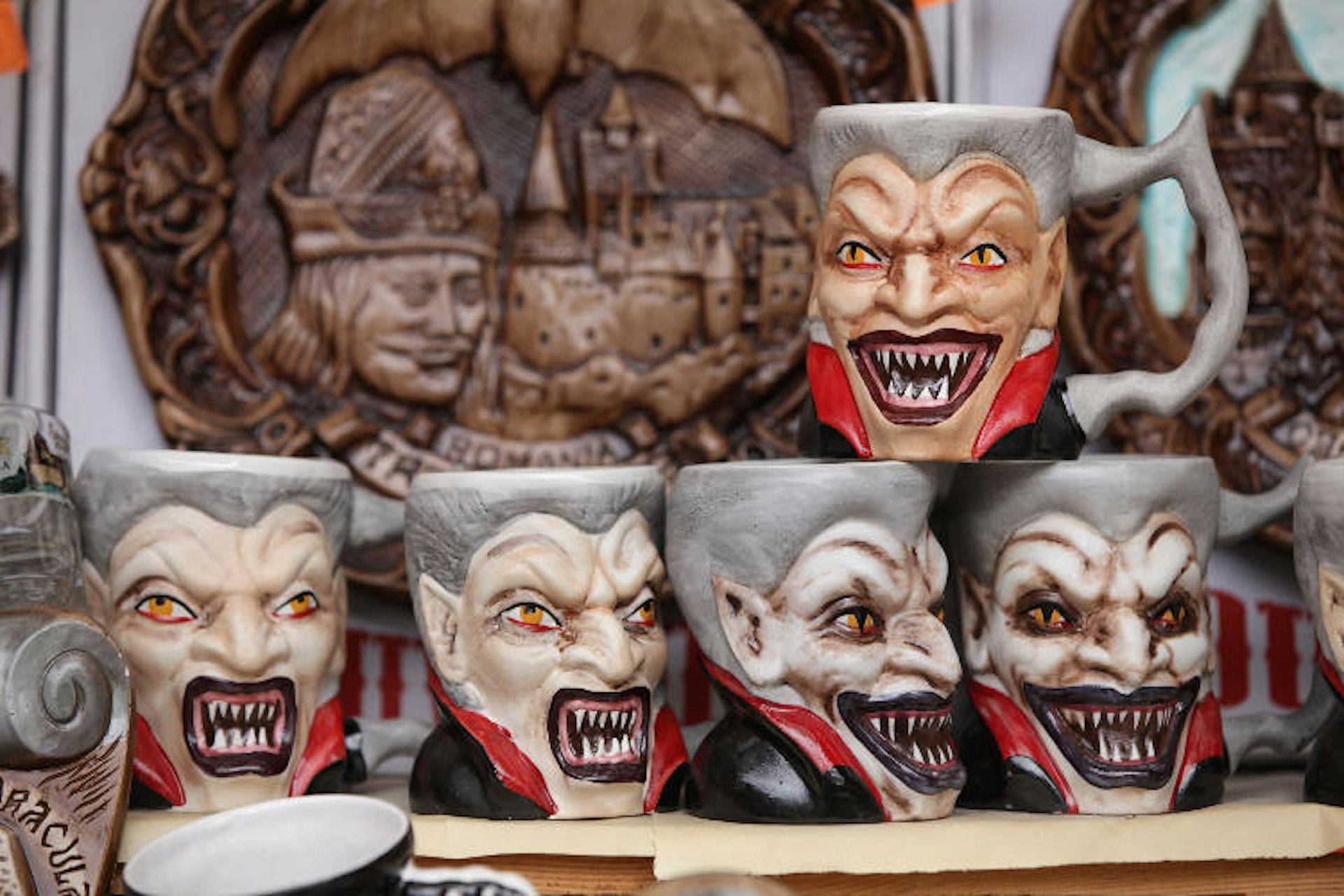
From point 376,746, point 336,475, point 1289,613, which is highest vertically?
point 336,475

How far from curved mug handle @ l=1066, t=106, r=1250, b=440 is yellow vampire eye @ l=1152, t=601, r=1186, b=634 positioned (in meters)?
0.14

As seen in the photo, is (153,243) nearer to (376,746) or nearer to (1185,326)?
(376,746)

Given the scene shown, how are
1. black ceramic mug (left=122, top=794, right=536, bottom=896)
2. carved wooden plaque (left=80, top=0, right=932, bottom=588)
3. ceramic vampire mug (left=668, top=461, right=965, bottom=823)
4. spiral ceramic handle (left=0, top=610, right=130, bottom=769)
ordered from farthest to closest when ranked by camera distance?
carved wooden plaque (left=80, top=0, right=932, bottom=588)
ceramic vampire mug (left=668, top=461, right=965, bottom=823)
spiral ceramic handle (left=0, top=610, right=130, bottom=769)
black ceramic mug (left=122, top=794, right=536, bottom=896)

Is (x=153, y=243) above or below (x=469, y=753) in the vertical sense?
above

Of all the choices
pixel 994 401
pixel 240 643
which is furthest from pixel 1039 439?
pixel 240 643

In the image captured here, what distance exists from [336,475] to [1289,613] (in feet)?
3.01

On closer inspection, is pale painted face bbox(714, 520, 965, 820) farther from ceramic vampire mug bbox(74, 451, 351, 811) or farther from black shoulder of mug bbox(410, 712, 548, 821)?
ceramic vampire mug bbox(74, 451, 351, 811)

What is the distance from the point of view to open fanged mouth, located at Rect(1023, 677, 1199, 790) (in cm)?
115

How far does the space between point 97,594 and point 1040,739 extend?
70 centimetres

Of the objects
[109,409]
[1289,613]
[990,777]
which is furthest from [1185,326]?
[109,409]

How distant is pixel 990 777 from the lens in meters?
1.23

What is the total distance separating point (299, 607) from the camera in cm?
120

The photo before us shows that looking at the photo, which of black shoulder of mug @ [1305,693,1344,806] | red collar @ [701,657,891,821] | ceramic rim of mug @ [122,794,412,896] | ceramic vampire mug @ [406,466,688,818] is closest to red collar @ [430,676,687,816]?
ceramic vampire mug @ [406,466,688,818]

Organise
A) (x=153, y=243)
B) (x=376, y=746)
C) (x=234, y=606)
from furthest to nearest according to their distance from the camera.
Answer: (x=153, y=243) → (x=376, y=746) → (x=234, y=606)
